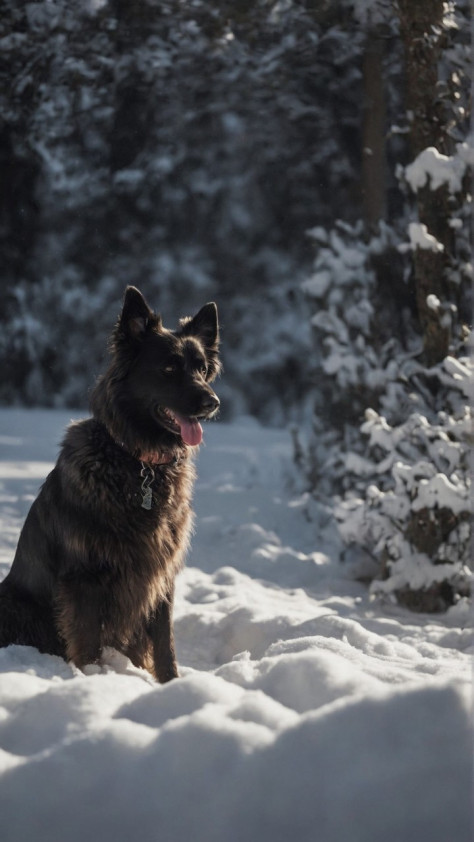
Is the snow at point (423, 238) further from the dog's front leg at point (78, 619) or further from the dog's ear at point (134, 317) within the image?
the dog's front leg at point (78, 619)

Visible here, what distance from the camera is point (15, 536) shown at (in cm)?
605

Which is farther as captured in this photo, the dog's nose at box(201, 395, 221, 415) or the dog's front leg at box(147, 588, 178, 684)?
the dog's front leg at box(147, 588, 178, 684)

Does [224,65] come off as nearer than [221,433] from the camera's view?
Yes

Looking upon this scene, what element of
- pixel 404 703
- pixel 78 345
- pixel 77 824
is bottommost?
pixel 78 345

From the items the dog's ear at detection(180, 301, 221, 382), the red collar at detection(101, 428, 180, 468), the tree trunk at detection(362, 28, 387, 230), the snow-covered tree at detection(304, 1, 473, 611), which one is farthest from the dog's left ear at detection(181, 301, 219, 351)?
the tree trunk at detection(362, 28, 387, 230)

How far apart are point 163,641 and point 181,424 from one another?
101 centimetres

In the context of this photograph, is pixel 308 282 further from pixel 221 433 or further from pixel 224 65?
pixel 221 433

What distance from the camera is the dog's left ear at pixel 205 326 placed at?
3922 millimetres

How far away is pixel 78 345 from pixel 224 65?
4.49m

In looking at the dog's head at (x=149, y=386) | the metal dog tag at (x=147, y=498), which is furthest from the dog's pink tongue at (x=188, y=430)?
the metal dog tag at (x=147, y=498)

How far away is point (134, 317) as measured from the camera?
141 inches

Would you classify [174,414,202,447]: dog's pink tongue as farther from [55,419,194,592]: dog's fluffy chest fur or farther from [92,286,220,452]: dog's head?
[55,419,194,592]: dog's fluffy chest fur

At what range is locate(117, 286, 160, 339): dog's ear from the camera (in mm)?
3527

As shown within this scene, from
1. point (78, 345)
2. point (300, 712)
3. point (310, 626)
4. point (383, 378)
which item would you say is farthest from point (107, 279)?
point (300, 712)
